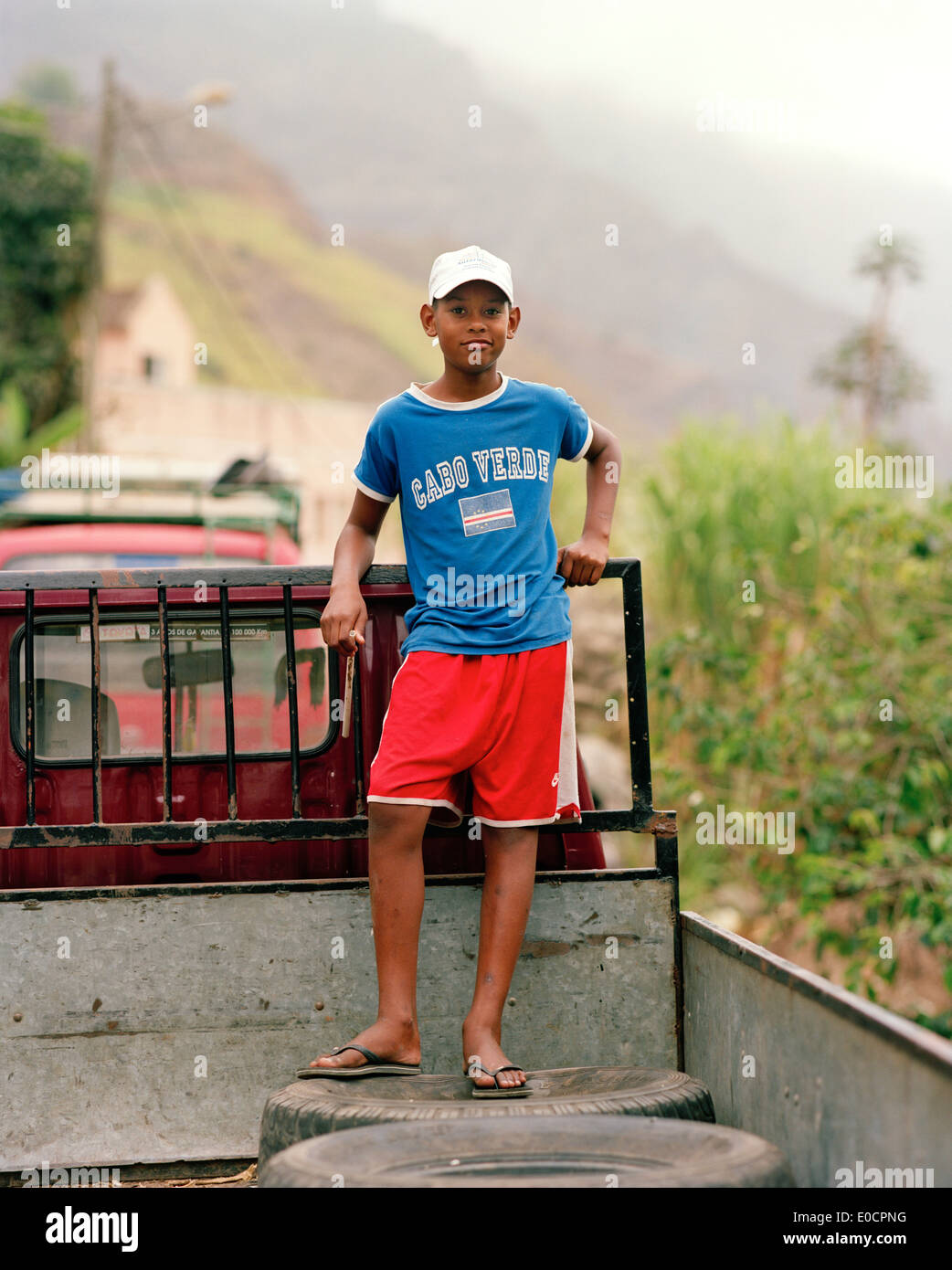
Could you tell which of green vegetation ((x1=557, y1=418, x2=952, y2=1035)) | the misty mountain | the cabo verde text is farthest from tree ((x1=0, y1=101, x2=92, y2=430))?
the misty mountain

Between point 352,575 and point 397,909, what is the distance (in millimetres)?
749

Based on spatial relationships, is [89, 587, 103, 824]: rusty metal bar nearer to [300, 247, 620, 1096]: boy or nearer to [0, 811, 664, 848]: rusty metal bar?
[0, 811, 664, 848]: rusty metal bar

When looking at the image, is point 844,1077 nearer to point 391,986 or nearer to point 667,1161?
point 667,1161

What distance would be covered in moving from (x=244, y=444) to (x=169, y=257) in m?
74.1

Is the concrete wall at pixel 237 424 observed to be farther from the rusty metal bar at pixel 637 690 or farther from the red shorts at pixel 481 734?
the red shorts at pixel 481 734

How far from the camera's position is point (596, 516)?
3.10 m

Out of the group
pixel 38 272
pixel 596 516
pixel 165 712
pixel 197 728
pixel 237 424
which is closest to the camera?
pixel 165 712

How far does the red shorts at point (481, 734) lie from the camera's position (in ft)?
9.12

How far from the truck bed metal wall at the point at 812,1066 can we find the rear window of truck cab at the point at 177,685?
1.10 meters

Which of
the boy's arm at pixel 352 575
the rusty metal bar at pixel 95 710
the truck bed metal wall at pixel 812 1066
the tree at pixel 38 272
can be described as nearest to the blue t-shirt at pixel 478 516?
the boy's arm at pixel 352 575

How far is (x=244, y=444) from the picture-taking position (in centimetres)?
3631

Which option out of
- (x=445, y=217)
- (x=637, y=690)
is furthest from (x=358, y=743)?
(x=445, y=217)

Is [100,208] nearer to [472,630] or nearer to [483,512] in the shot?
[483,512]

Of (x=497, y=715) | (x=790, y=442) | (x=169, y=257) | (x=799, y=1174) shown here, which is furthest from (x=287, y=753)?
(x=169, y=257)
